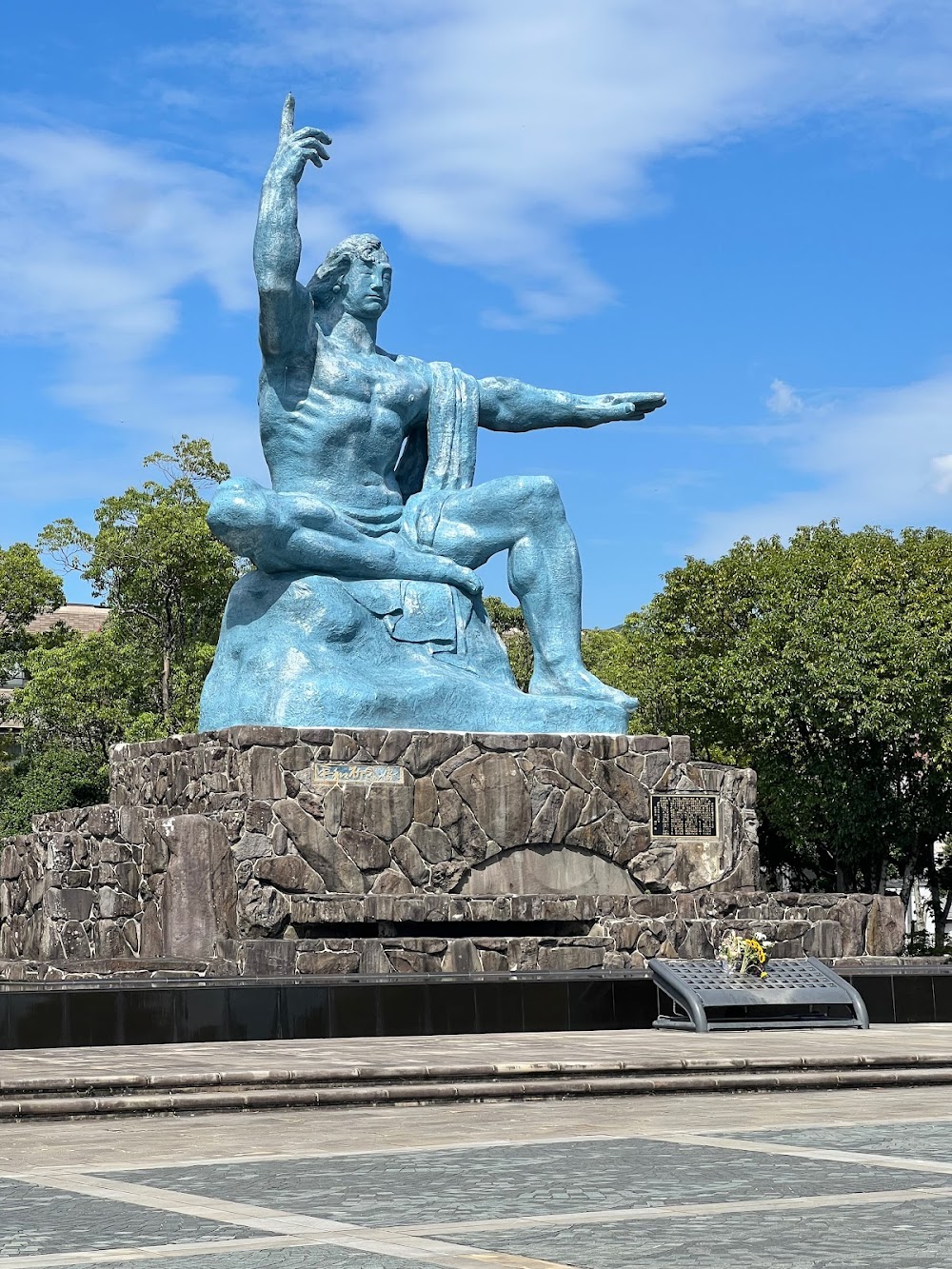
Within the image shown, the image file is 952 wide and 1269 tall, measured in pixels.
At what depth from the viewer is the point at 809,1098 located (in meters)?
9.02

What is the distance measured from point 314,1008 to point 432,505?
6.80m

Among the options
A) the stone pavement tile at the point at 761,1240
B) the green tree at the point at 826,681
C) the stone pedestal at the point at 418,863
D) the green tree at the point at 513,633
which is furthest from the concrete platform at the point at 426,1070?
the green tree at the point at 513,633

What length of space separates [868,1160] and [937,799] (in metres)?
22.0

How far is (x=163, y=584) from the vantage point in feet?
98.6

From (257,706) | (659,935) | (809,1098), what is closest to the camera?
(809,1098)

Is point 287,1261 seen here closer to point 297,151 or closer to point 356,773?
point 356,773

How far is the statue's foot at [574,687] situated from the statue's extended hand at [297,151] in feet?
15.7

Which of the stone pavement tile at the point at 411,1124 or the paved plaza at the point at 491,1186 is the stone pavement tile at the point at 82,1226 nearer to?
the paved plaza at the point at 491,1186

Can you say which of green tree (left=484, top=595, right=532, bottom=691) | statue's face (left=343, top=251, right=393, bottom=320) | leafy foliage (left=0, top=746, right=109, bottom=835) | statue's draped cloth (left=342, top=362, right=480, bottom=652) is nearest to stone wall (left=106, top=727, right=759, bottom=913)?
statue's draped cloth (left=342, top=362, right=480, bottom=652)

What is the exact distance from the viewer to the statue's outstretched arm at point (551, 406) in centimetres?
1758

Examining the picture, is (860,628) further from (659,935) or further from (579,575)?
(659,935)

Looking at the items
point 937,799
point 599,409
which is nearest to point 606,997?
point 599,409

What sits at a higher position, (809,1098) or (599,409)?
(599,409)

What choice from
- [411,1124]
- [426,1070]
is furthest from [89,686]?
[411,1124]
